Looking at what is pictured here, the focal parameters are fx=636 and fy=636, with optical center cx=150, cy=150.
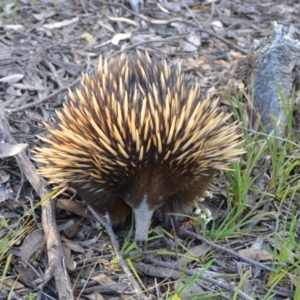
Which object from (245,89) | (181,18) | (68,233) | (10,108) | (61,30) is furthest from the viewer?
(181,18)

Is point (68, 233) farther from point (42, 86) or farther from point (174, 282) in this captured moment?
point (42, 86)

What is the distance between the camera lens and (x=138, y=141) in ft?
7.75

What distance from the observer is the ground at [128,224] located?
258cm

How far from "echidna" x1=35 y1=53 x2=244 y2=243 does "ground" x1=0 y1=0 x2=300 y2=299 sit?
203 mm

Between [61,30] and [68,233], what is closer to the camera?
[68,233]

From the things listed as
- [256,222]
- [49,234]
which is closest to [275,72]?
[256,222]

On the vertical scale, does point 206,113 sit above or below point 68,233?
above

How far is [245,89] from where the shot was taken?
12.3 feet

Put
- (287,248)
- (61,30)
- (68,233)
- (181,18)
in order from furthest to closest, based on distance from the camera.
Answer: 1. (181,18)
2. (61,30)
3. (68,233)
4. (287,248)

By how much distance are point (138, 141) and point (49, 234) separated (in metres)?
0.57

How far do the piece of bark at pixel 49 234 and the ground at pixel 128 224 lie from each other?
0.05 metres

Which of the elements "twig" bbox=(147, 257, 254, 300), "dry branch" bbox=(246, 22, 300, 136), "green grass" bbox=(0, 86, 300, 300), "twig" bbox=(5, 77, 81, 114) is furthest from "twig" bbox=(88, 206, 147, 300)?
"dry branch" bbox=(246, 22, 300, 136)

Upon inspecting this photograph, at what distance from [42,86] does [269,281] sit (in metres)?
1.78

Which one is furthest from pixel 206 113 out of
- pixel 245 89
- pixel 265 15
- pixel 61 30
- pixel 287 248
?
pixel 265 15
